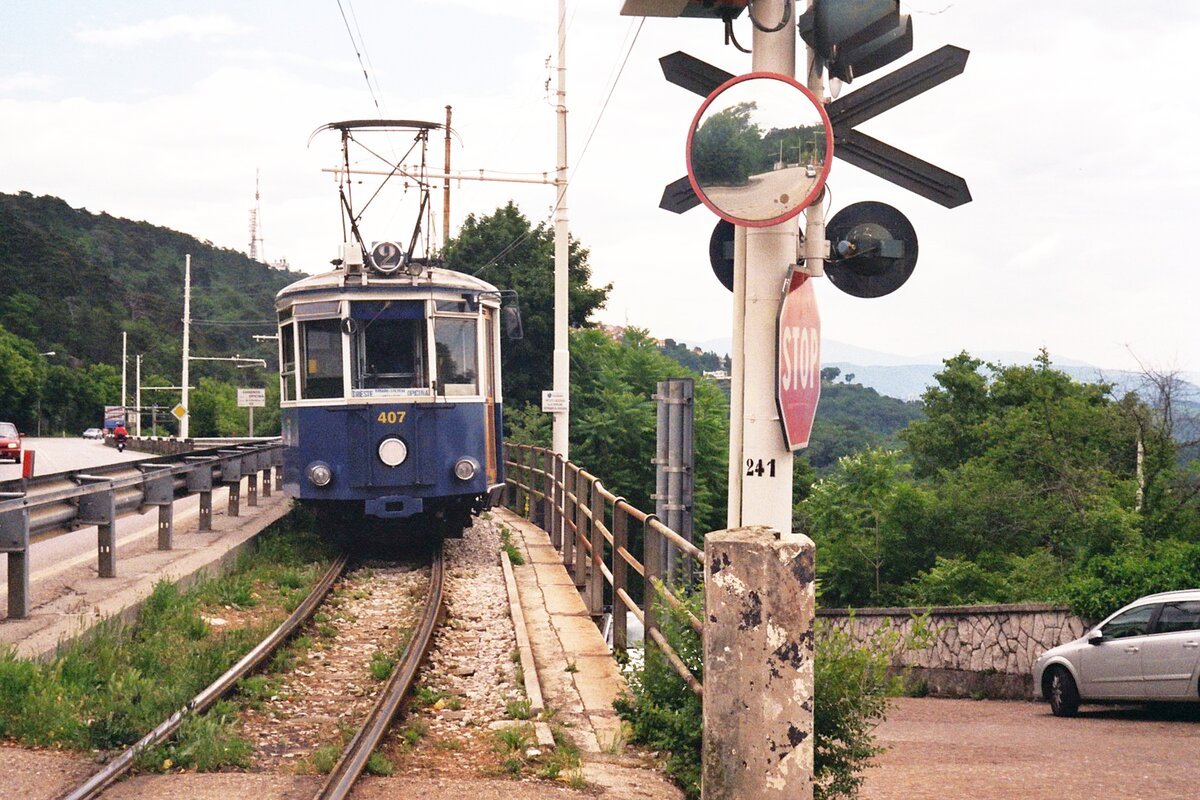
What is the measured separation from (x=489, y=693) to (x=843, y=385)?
341ft

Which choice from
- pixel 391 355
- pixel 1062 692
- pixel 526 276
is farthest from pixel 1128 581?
pixel 526 276

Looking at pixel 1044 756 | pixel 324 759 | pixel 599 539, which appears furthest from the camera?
pixel 599 539

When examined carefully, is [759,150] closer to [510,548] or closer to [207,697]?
[207,697]

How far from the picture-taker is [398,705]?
26.2 ft

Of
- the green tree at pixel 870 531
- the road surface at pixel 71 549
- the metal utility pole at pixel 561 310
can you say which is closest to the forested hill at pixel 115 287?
the green tree at pixel 870 531

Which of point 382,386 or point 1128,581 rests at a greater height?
point 382,386

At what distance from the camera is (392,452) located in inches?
586

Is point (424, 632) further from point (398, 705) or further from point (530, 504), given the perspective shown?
point (530, 504)

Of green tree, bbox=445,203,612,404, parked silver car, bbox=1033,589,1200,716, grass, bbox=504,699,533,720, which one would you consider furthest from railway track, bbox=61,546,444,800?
green tree, bbox=445,203,612,404

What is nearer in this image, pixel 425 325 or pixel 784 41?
pixel 784 41

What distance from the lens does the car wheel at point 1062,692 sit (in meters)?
16.2

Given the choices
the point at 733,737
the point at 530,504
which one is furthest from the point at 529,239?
the point at 733,737

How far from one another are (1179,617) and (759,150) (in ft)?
41.7

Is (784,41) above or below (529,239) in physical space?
below
